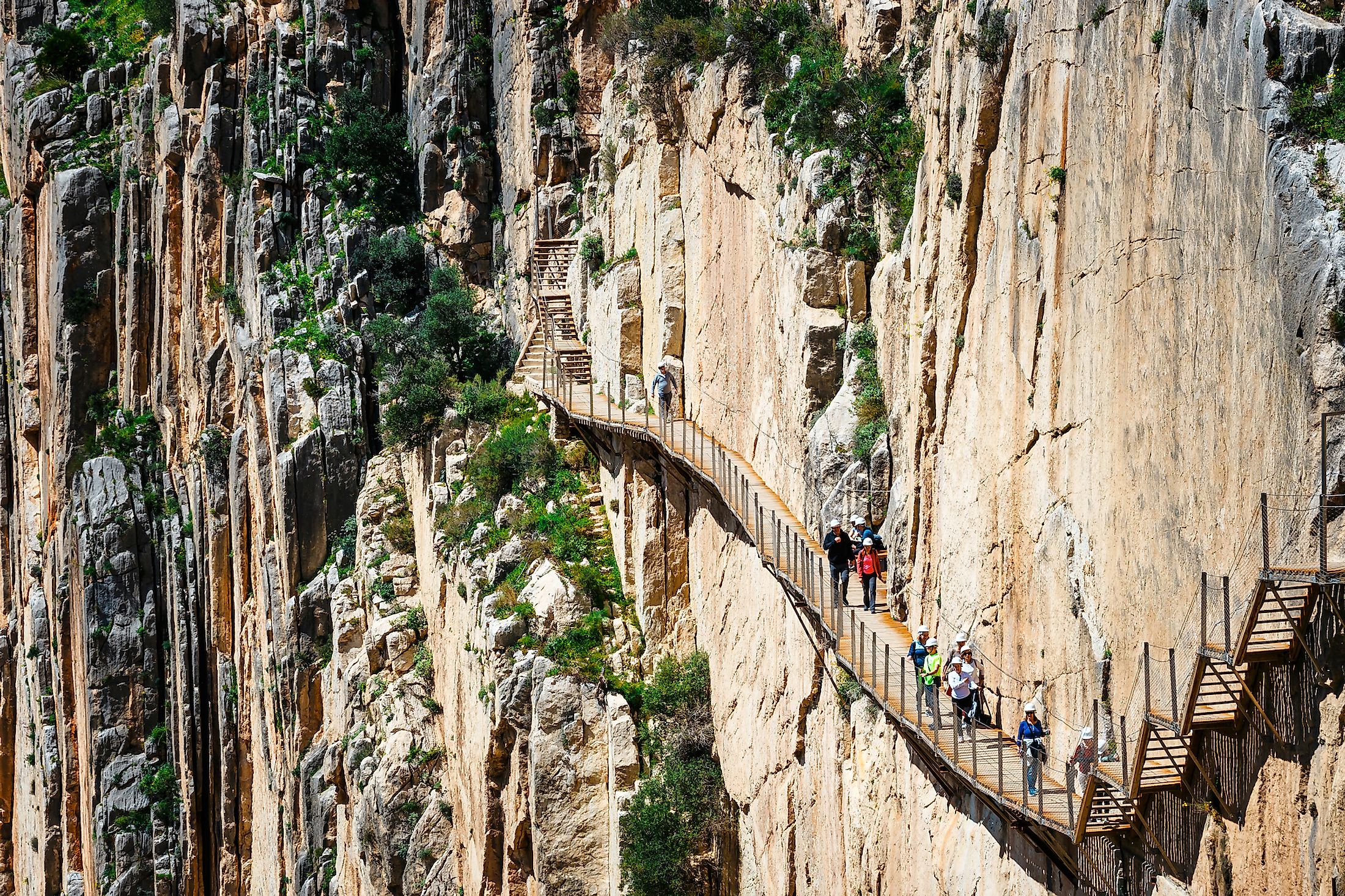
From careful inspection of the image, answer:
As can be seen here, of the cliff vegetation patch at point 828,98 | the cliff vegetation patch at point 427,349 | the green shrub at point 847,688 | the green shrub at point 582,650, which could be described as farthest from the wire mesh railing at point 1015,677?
the cliff vegetation patch at point 427,349

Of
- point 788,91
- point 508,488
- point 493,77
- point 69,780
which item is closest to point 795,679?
point 788,91

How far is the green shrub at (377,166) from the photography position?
161ft

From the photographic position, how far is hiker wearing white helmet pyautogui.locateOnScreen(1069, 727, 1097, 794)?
15.9m

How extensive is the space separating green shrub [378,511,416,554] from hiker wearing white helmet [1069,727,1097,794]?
28896mm

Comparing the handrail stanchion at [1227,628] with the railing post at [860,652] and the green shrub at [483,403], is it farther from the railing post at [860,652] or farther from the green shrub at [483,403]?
the green shrub at [483,403]

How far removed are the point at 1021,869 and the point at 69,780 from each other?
48331 millimetres

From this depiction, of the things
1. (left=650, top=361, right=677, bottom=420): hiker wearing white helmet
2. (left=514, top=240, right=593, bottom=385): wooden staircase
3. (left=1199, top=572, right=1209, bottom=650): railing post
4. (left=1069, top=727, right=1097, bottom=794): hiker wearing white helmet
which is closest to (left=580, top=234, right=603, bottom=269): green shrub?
(left=514, top=240, right=593, bottom=385): wooden staircase

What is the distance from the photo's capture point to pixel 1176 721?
14320mm

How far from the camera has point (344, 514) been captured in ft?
153

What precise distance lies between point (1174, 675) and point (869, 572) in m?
8.76

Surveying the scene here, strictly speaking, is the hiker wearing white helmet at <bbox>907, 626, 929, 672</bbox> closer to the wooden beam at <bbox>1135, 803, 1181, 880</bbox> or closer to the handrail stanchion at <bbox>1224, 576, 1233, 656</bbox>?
the wooden beam at <bbox>1135, 803, 1181, 880</bbox>

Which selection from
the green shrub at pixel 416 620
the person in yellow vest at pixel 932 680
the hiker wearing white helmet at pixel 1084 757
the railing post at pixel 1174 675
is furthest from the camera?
the green shrub at pixel 416 620

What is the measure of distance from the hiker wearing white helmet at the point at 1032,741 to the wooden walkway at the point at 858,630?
0.44 ft

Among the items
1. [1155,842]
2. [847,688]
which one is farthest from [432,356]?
[1155,842]
